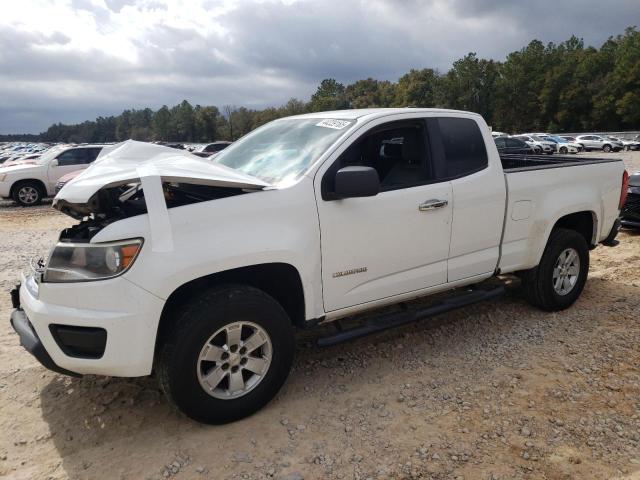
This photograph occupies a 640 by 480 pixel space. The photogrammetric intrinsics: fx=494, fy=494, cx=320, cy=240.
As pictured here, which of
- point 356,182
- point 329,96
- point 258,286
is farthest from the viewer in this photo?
point 329,96

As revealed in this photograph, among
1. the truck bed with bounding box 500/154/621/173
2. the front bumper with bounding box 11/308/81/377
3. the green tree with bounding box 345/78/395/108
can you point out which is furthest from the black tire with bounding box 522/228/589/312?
the green tree with bounding box 345/78/395/108

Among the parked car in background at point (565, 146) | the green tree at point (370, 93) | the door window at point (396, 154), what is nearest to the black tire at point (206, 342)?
the door window at point (396, 154)

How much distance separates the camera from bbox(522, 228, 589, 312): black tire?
181 inches

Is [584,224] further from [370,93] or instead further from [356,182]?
[370,93]

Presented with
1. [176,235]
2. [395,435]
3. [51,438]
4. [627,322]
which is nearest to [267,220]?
[176,235]

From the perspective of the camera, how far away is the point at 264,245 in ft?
9.70

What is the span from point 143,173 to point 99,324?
858 mm

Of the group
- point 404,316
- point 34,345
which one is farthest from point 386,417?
point 34,345

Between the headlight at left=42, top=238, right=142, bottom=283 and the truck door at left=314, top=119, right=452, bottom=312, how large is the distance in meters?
1.19

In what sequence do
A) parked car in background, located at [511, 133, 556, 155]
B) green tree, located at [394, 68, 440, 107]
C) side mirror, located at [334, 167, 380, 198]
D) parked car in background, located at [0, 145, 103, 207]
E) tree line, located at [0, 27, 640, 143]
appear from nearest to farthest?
side mirror, located at [334, 167, 380, 198] → parked car in background, located at [0, 145, 103, 207] → parked car in background, located at [511, 133, 556, 155] → tree line, located at [0, 27, 640, 143] → green tree, located at [394, 68, 440, 107]

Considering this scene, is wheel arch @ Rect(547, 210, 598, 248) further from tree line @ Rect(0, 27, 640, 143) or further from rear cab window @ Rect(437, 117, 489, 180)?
tree line @ Rect(0, 27, 640, 143)

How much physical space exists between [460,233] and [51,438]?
3.13m

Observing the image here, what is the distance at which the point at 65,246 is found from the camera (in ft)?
9.00

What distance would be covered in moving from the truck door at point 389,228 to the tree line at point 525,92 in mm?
66629
